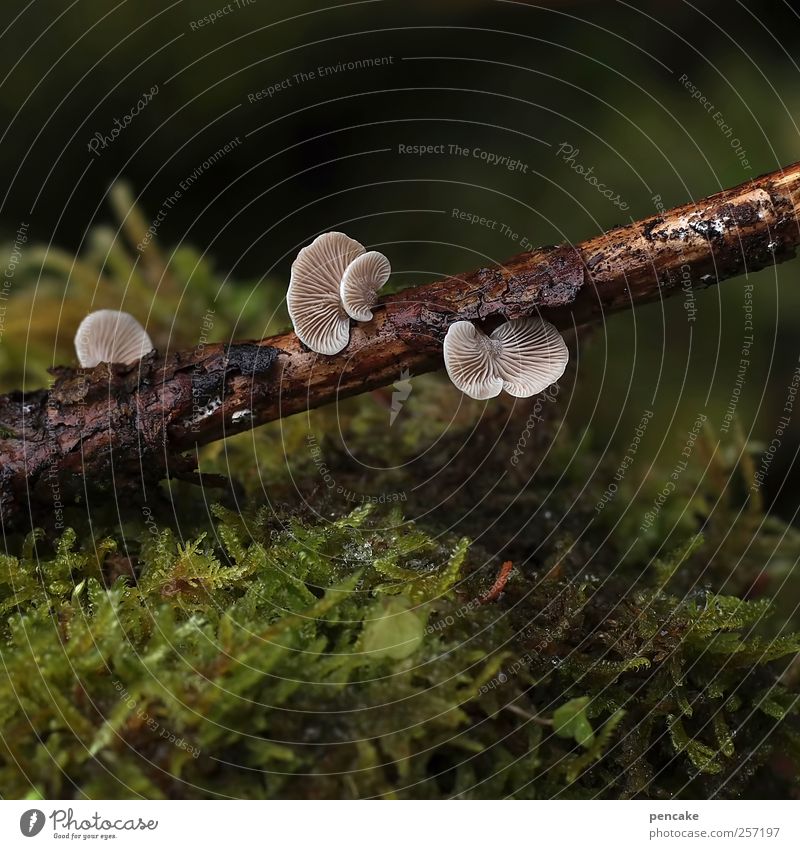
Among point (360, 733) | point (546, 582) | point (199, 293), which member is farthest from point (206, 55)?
point (360, 733)

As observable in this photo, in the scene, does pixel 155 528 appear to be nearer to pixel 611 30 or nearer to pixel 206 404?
pixel 206 404
